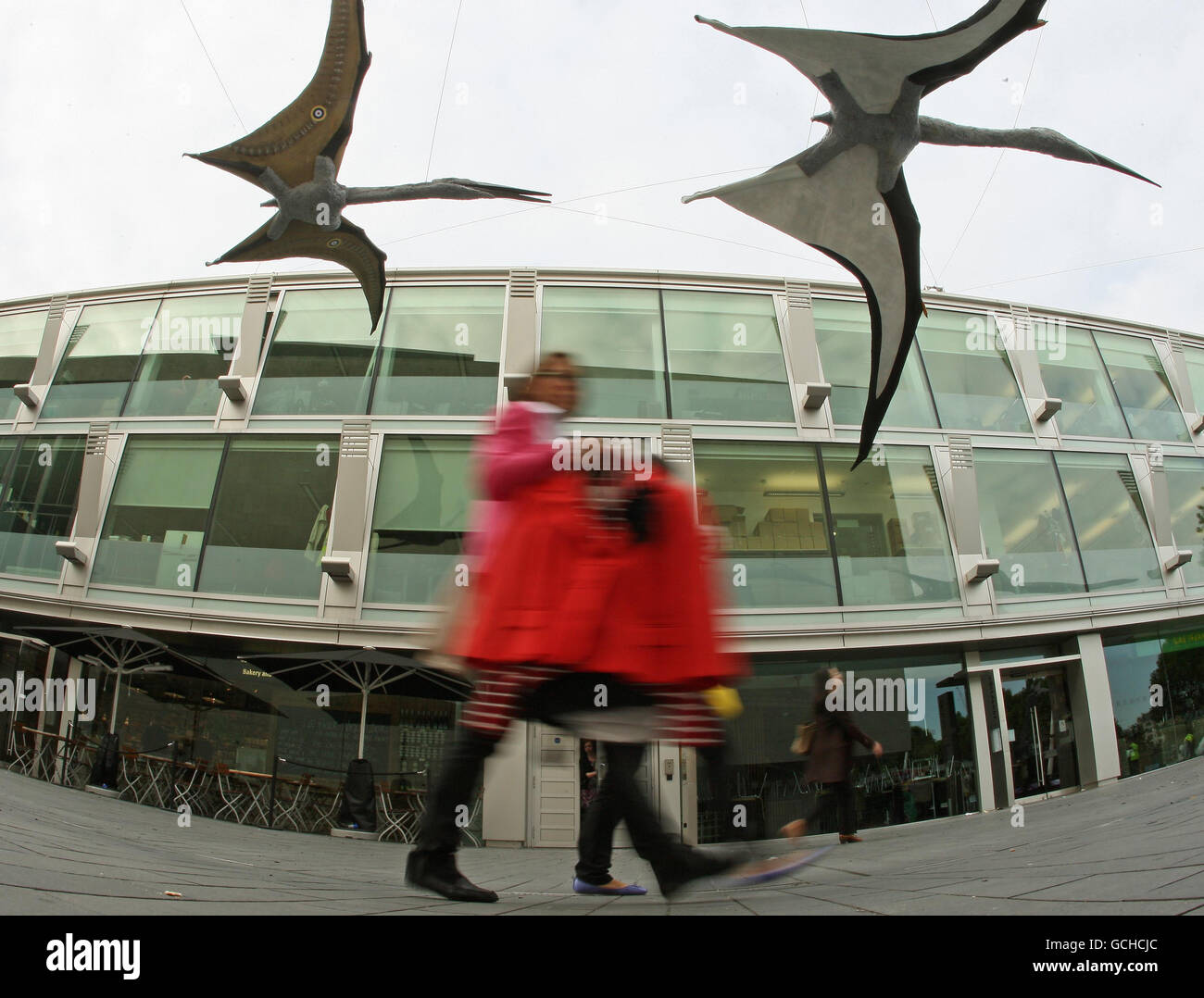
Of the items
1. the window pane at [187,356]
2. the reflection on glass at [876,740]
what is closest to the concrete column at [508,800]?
the reflection on glass at [876,740]

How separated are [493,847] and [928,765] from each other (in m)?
7.25

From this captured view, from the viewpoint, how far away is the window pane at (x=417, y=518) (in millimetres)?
11727

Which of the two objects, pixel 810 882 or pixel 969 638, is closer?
pixel 810 882

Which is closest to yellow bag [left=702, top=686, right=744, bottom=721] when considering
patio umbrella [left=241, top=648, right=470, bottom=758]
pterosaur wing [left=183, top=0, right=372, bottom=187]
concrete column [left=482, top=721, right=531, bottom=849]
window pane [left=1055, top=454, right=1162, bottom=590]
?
pterosaur wing [left=183, top=0, right=372, bottom=187]

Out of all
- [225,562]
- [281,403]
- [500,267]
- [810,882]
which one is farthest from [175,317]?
[810,882]

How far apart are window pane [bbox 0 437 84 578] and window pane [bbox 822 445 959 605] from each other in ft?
47.6

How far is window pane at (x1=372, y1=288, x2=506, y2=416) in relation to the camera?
42.7 feet

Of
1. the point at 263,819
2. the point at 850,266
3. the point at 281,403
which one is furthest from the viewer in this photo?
the point at 281,403

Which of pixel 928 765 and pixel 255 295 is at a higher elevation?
pixel 255 295

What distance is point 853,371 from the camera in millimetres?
13562

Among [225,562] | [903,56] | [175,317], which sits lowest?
[225,562]

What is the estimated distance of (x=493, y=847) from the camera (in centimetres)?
1045

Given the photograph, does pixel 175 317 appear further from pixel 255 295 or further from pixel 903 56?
pixel 903 56

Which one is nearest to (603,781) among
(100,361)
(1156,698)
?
(1156,698)
